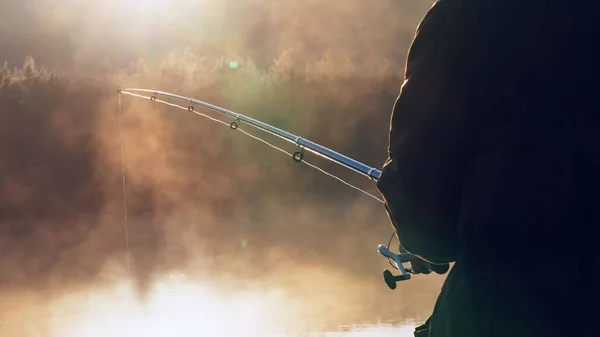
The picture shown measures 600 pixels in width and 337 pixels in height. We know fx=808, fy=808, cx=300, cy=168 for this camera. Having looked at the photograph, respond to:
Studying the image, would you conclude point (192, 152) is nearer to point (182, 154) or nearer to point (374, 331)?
point (182, 154)

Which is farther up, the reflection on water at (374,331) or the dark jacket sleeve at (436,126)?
the reflection on water at (374,331)

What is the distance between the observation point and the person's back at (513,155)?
139 centimetres

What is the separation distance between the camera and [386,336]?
5594 millimetres

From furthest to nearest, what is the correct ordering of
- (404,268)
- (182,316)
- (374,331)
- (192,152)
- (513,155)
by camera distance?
(192,152) → (182,316) → (374,331) → (404,268) → (513,155)

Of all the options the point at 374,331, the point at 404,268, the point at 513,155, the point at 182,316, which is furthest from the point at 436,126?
the point at 182,316

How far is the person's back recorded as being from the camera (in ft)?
4.57

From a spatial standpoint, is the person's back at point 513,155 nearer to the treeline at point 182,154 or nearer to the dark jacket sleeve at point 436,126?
the dark jacket sleeve at point 436,126

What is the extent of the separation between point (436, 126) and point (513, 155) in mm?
148

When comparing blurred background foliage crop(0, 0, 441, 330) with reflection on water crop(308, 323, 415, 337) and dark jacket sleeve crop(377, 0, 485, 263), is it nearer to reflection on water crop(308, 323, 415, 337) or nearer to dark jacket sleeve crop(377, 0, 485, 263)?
reflection on water crop(308, 323, 415, 337)

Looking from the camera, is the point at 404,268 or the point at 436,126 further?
the point at 404,268

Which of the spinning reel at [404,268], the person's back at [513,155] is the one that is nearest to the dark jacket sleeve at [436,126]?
the person's back at [513,155]

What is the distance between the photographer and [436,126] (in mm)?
1471

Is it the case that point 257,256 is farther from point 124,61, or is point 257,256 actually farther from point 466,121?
point 124,61

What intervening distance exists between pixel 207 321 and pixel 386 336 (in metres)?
1.61
